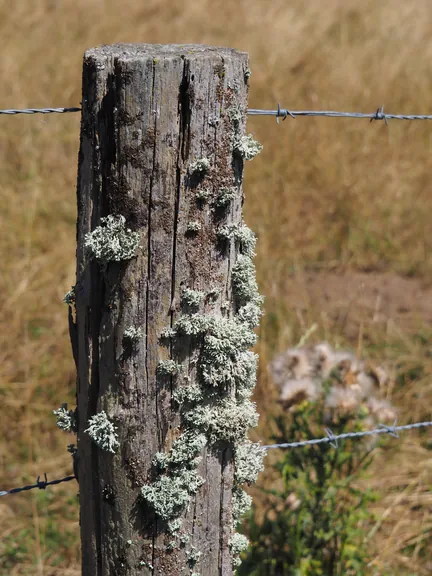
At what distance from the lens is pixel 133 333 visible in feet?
4.29

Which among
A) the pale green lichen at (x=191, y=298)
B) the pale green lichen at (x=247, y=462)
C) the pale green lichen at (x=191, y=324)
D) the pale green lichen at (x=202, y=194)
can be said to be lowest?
the pale green lichen at (x=247, y=462)

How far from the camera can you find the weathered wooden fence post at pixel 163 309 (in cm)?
124

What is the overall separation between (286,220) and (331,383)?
2.45 m

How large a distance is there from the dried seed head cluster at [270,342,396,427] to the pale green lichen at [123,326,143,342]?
3.67 feet

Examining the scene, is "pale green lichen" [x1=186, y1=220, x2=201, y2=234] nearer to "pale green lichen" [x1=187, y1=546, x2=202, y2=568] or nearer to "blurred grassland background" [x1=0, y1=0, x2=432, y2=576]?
"pale green lichen" [x1=187, y1=546, x2=202, y2=568]

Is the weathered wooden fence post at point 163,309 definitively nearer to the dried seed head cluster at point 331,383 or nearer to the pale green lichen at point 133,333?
the pale green lichen at point 133,333

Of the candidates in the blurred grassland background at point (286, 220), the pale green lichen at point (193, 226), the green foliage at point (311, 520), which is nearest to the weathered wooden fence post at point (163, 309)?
the pale green lichen at point (193, 226)

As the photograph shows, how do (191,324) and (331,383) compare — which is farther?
(331,383)

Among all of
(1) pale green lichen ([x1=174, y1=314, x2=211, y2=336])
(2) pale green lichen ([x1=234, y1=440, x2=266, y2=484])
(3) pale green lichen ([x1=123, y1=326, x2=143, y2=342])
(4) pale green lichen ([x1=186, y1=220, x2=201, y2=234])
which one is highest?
(4) pale green lichen ([x1=186, y1=220, x2=201, y2=234])

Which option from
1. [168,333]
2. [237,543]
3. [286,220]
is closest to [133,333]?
[168,333]

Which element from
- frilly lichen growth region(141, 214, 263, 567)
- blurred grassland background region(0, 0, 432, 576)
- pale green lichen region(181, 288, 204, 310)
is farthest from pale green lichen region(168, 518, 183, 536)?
blurred grassland background region(0, 0, 432, 576)

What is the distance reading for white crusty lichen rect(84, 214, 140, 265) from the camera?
4.15 feet

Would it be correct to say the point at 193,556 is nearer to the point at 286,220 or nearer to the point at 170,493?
the point at 170,493

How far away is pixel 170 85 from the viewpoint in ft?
4.00
